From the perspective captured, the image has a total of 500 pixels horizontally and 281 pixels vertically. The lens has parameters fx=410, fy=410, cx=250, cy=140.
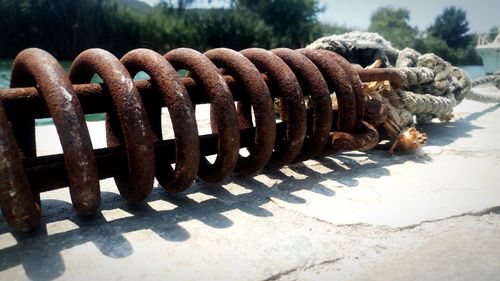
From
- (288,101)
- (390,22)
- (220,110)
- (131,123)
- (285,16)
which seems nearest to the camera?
(131,123)

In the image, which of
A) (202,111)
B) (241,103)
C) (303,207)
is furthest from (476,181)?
(202,111)

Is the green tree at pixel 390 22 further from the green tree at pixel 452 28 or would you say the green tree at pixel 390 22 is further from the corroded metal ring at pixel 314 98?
the corroded metal ring at pixel 314 98

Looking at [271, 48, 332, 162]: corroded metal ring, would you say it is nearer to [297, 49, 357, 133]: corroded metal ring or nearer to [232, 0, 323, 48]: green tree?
A: [297, 49, 357, 133]: corroded metal ring

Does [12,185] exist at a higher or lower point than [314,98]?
lower

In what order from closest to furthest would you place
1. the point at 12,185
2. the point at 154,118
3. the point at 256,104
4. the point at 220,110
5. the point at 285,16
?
the point at 12,185 → the point at 220,110 → the point at 256,104 → the point at 154,118 → the point at 285,16

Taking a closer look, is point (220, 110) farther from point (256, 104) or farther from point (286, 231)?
point (286, 231)

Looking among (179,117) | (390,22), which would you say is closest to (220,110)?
(179,117)
